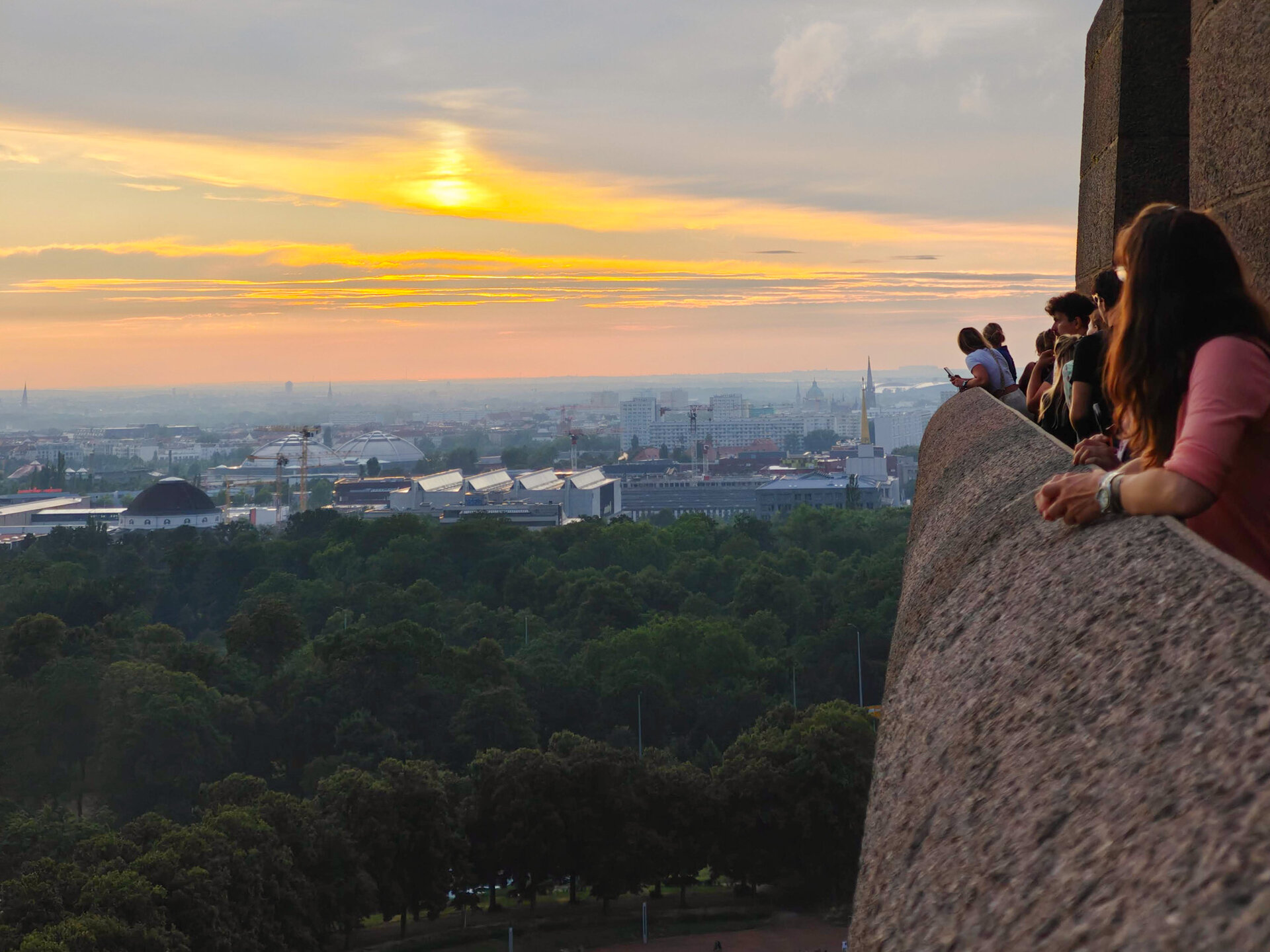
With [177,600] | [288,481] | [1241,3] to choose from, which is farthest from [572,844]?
[288,481]

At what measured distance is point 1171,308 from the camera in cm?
202

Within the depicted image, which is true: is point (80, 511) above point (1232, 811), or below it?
below

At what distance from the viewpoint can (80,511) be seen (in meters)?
106

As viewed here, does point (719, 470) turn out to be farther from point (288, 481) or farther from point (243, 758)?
point (243, 758)

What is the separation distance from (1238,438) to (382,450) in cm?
16855

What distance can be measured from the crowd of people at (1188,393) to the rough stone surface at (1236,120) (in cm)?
109

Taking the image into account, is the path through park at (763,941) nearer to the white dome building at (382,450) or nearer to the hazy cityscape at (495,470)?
the hazy cityscape at (495,470)

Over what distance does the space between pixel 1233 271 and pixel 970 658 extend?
29.1 inches


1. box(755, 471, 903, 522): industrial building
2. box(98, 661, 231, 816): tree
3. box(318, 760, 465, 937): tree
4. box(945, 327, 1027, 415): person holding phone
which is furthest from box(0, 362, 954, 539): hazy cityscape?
box(945, 327, 1027, 415): person holding phone

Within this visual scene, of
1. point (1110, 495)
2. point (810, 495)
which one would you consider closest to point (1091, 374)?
point (1110, 495)

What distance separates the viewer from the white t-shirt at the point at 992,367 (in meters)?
6.78

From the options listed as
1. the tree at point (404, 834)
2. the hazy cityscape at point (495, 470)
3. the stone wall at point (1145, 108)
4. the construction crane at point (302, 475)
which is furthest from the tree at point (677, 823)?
the construction crane at point (302, 475)

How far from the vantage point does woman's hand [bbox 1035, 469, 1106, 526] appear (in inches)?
77.4

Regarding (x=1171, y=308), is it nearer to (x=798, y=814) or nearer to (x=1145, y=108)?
(x=1145, y=108)
